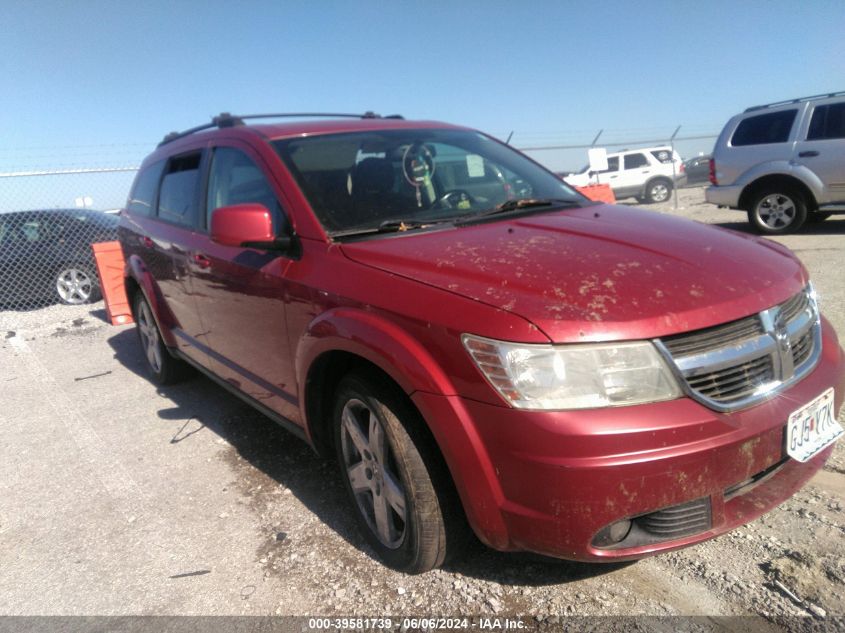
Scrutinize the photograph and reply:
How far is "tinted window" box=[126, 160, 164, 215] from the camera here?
4676 millimetres

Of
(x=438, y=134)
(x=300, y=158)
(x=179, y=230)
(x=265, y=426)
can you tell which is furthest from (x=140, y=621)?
(x=438, y=134)

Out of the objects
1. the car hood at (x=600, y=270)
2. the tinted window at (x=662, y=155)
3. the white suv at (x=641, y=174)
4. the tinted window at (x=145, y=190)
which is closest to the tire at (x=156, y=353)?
the tinted window at (x=145, y=190)

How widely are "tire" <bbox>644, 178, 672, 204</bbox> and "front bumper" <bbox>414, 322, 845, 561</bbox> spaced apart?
17.9 meters

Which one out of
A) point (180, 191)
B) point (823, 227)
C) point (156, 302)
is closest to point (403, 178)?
point (180, 191)

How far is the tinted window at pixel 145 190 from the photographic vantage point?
15.3 feet

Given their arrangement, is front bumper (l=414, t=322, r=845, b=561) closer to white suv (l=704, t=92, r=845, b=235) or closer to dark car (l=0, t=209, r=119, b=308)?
white suv (l=704, t=92, r=845, b=235)

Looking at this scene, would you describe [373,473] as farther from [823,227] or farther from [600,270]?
[823,227]

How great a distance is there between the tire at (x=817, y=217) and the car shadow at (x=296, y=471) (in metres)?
8.60

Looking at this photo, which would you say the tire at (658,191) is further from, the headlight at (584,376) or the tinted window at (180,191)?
the headlight at (584,376)

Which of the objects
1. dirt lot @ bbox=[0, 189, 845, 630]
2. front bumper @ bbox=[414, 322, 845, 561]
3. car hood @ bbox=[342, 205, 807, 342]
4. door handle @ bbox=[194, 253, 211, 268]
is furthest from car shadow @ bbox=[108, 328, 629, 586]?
door handle @ bbox=[194, 253, 211, 268]

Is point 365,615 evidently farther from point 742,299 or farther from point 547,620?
point 742,299

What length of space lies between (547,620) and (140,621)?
154 centimetres

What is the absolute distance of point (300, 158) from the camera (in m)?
3.00

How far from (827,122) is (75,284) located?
1104cm
